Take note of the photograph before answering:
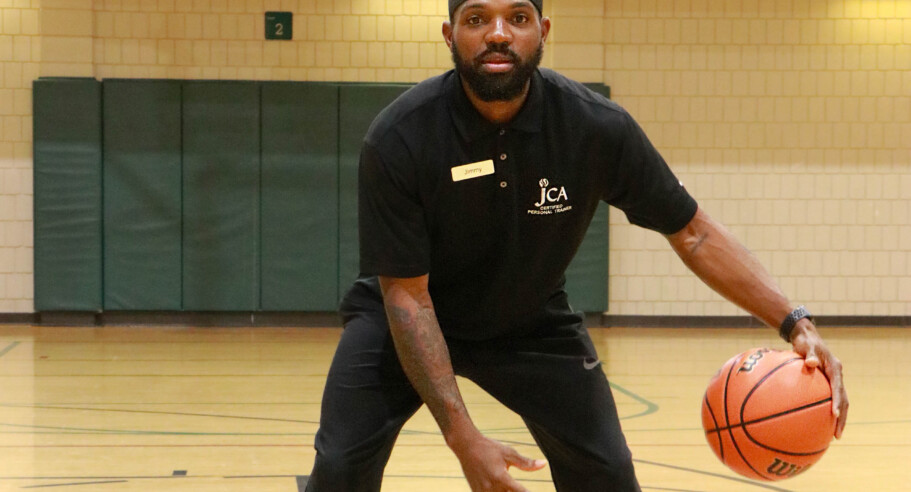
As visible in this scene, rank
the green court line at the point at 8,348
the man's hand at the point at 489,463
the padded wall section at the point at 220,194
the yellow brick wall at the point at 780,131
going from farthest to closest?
1. the yellow brick wall at the point at 780,131
2. the padded wall section at the point at 220,194
3. the green court line at the point at 8,348
4. the man's hand at the point at 489,463

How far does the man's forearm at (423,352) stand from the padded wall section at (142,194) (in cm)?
886

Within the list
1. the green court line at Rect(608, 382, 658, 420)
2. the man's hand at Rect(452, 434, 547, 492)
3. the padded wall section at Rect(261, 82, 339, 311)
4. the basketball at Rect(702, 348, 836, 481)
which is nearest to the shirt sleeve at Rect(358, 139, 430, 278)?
the man's hand at Rect(452, 434, 547, 492)

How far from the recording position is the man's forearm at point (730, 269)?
319 centimetres

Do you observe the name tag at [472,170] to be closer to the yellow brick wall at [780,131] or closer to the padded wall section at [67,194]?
the yellow brick wall at [780,131]

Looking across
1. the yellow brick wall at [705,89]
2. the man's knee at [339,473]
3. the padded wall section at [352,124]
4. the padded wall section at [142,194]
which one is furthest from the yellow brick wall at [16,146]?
the man's knee at [339,473]

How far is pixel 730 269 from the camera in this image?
3227mm

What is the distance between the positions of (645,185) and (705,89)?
353 inches

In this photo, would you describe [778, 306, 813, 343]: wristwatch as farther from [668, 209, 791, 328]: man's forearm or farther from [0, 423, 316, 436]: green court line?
[0, 423, 316, 436]: green court line

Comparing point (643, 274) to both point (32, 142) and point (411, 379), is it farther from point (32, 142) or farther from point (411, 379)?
point (411, 379)

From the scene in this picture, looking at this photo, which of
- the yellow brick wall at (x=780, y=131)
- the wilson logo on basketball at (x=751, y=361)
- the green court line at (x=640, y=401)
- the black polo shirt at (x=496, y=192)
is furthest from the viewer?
the yellow brick wall at (x=780, y=131)

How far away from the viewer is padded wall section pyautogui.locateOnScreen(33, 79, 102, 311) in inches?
444

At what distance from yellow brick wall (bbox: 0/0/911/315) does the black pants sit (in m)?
8.56

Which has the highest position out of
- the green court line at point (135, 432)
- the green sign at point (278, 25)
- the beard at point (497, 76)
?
the green sign at point (278, 25)

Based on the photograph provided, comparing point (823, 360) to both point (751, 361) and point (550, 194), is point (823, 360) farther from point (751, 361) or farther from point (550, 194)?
point (550, 194)
